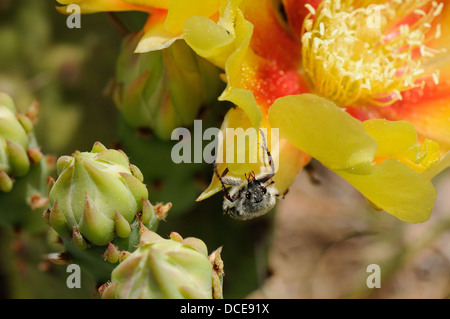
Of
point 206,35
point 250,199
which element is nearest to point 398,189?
point 250,199

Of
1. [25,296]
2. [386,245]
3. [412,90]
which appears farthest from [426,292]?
[25,296]

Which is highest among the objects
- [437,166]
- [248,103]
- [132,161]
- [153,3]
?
[153,3]

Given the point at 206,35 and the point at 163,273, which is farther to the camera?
the point at 206,35

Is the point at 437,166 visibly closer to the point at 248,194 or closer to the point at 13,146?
the point at 248,194

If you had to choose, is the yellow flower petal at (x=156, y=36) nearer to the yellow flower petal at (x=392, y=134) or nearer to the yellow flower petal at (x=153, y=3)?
the yellow flower petal at (x=153, y=3)

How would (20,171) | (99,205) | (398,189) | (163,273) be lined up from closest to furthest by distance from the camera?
(163,273)
(99,205)
(398,189)
(20,171)

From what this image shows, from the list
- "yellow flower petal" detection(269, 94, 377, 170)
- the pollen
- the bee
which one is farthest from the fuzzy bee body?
the pollen
